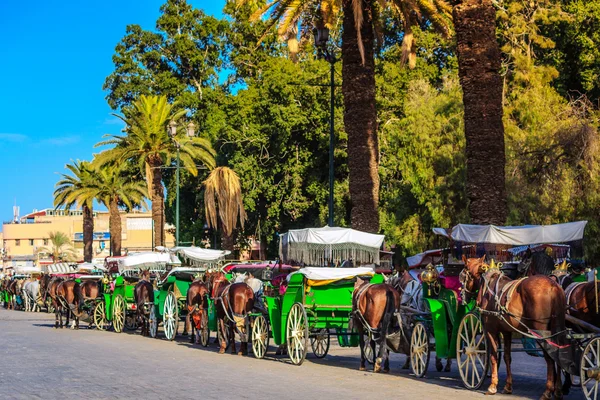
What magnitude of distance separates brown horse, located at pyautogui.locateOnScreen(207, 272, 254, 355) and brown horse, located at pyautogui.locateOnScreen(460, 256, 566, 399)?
22.5ft

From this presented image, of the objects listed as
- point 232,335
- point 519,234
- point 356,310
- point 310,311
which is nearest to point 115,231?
point 232,335

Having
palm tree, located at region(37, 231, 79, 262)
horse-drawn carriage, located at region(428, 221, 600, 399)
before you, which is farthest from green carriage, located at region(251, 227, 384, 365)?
palm tree, located at region(37, 231, 79, 262)

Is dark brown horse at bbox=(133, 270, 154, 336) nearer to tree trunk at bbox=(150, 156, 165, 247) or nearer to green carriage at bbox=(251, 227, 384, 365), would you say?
green carriage at bbox=(251, 227, 384, 365)

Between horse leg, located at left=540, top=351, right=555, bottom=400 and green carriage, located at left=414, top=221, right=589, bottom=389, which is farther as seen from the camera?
green carriage, located at left=414, top=221, right=589, bottom=389

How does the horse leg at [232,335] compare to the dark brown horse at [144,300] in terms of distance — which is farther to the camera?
the dark brown horse at [144,300]

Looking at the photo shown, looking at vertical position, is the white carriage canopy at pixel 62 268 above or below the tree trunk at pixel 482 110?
Result: below

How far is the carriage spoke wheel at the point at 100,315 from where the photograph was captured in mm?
28078

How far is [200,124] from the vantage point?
186 feet

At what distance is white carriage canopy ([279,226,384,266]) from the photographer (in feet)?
65.0

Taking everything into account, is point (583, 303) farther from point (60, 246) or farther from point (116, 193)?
point (60, 246)

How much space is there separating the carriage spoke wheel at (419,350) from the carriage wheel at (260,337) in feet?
14.1

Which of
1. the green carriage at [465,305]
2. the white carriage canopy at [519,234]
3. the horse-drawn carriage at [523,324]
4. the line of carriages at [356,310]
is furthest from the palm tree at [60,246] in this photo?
the horse-drawn carriage at [523,324]

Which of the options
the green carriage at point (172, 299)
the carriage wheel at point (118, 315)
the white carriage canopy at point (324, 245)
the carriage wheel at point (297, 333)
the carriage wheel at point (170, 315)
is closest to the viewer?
the carriage wheel at point (297, 333)

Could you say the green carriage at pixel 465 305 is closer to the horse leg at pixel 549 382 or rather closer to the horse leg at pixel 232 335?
the horse leg at pixel 549 382
